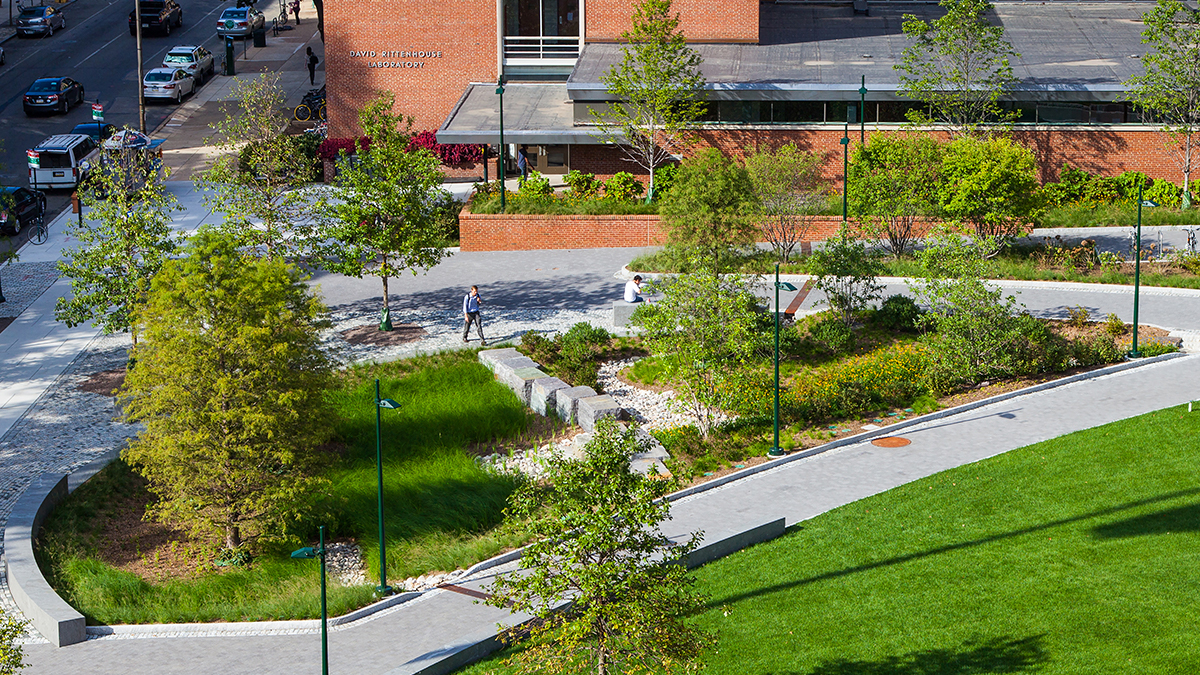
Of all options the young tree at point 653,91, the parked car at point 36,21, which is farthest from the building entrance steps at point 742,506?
the parked car at point 36,21

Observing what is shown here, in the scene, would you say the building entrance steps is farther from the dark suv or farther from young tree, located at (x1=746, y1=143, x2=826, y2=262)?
the dark suv

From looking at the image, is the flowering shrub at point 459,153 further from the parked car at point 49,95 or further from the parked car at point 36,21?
the parked car at point 36,21

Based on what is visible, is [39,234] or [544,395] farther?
[39,234]

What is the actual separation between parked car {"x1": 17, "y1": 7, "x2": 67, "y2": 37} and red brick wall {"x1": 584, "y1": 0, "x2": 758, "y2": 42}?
32.7 meters

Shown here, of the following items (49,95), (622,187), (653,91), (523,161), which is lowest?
(622,187)

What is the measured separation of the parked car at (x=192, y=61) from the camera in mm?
60469

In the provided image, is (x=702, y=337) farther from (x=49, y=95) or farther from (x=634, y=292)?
(x=49, y=95)

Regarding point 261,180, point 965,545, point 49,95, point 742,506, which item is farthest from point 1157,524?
point 49,95

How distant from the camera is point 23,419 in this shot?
2873cm

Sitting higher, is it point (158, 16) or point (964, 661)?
point (158, 16)

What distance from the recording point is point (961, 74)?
42.5 metres

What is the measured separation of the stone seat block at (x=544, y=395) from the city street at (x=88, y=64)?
79.0 ft

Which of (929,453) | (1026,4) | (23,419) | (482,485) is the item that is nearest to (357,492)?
(482,485)

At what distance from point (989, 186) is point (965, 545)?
1572 centimetres
